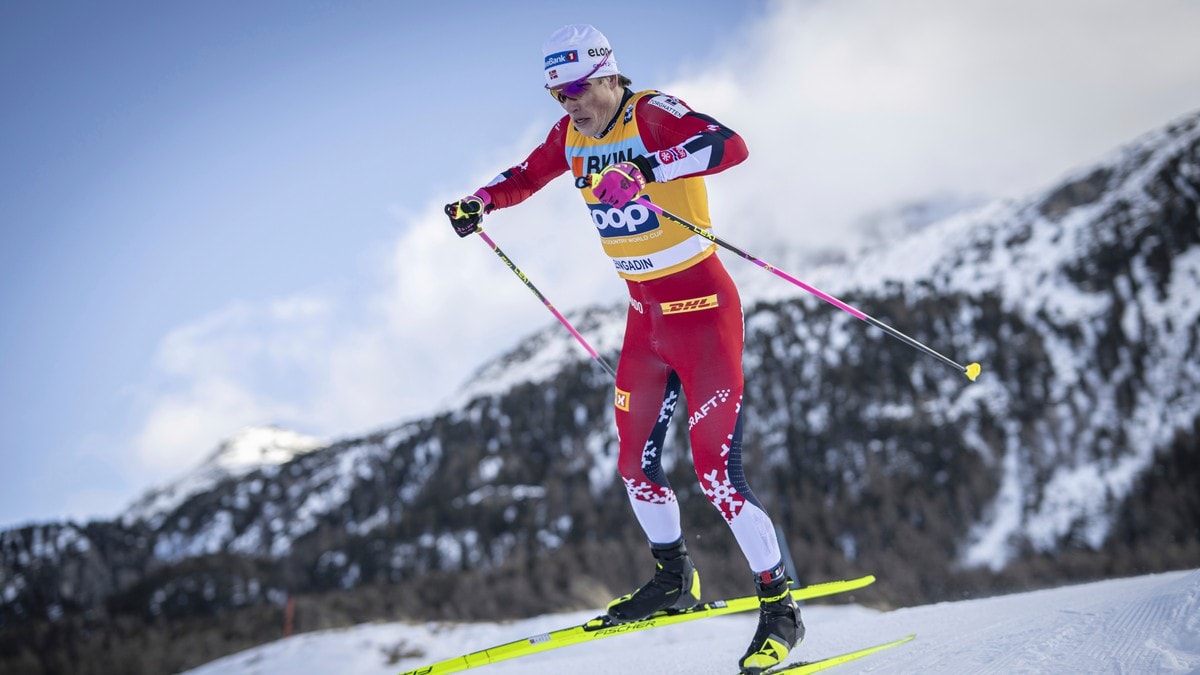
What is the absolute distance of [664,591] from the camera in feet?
18.5

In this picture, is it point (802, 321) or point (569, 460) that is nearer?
point (569, 460)

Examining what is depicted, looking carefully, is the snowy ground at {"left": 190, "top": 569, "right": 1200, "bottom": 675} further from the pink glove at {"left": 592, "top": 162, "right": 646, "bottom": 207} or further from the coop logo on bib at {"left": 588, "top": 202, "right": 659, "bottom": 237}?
the pink glove at {"left": 592, "top": 162, "right": 646, "bottom": 207}

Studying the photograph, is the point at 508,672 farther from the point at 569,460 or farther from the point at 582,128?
the point at 569,460

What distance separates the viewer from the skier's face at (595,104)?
512 cm

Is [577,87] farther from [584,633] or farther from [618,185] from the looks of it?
[584,633]

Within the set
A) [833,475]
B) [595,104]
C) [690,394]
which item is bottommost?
[833,475]

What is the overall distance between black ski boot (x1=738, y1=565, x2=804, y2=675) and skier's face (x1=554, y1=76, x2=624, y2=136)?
324cm

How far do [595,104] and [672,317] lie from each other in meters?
1.51

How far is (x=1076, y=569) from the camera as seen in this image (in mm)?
85188

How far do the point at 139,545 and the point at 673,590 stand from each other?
160 meters

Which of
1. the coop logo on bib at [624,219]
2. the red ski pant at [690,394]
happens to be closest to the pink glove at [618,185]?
the coop logo on bib at [624,219]

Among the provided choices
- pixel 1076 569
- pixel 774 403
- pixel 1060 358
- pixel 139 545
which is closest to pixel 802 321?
pixel 774 403

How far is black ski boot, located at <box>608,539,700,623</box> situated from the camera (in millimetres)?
5531

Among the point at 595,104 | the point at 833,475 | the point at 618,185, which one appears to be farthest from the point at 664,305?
the point at 833,475
